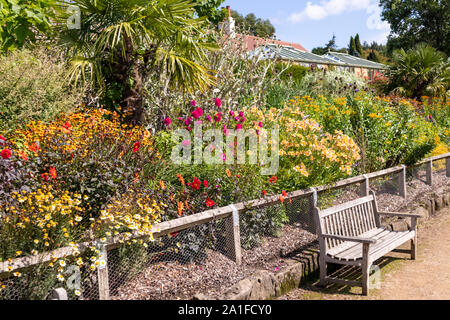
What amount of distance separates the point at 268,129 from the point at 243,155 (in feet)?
3.17

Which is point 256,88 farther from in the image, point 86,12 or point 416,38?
point 416,38

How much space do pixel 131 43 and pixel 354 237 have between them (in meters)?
4.04

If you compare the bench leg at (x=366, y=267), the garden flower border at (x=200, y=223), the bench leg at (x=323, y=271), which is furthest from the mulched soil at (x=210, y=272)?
the bench leg at (x=366, y=267)

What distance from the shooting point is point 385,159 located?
7.50m

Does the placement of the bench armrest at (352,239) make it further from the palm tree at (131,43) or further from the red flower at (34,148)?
the palm tree at (131,43)

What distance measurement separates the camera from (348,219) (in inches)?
191

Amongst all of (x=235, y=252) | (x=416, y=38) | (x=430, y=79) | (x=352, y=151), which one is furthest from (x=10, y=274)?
(x=416, y=38)

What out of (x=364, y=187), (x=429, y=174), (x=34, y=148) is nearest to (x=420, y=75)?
(x=429, y=174)

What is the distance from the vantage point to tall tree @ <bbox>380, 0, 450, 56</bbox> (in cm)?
2638

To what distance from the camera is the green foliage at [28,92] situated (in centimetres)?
466

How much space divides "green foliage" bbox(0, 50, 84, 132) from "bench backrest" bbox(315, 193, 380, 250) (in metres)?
3.34

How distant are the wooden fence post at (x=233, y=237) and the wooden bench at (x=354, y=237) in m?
0.83
